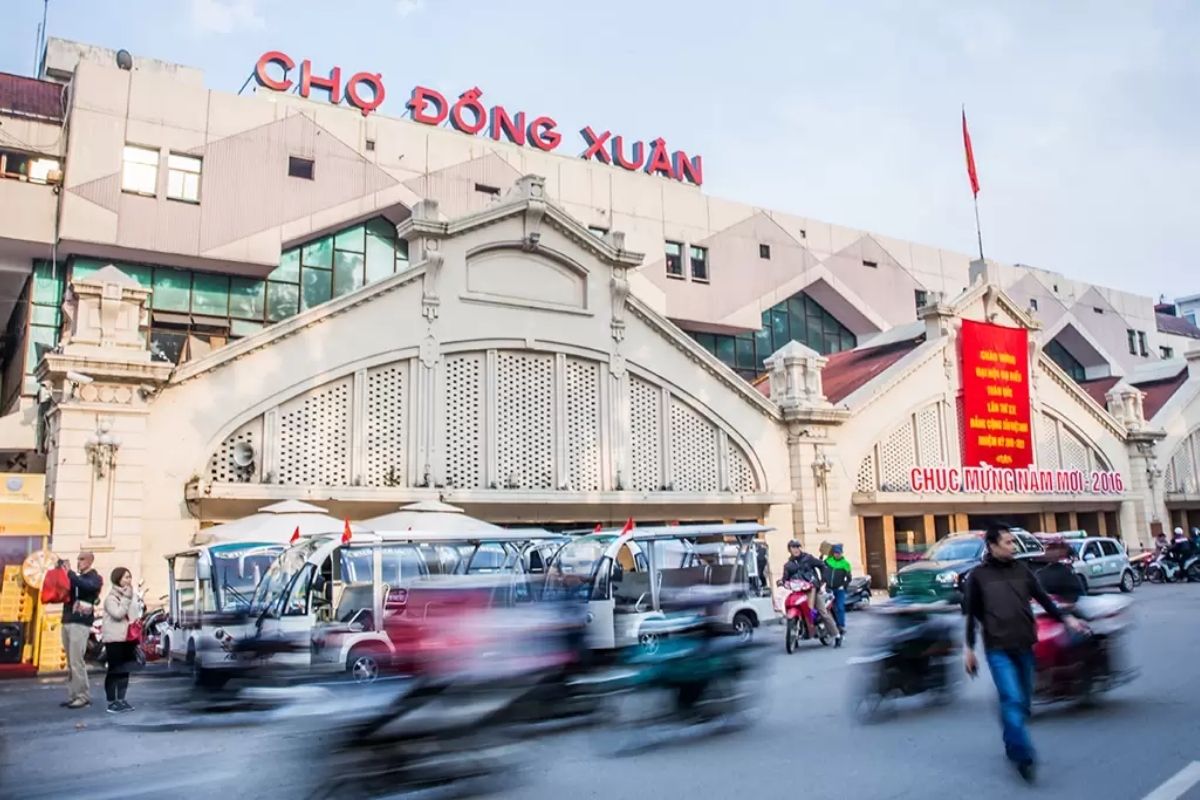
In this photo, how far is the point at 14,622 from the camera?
49.4 feet

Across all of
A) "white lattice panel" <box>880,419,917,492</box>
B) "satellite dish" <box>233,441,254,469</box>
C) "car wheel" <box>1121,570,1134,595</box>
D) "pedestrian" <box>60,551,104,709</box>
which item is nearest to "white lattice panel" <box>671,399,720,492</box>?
"white lattice panel" <box>880,419,917,492</box>

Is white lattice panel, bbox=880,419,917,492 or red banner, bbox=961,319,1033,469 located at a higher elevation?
red banner, bbox=961,319,1033,469

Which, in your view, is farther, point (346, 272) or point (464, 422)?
point (346, 272)

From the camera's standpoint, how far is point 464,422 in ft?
68.8

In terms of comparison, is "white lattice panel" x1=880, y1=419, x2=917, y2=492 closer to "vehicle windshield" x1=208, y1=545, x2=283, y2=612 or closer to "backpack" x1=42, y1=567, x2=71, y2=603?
"vehicle windshield" x1=208, y1=545, x2=283, y2=612

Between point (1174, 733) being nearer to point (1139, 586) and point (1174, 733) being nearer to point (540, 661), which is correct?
point (540, 661)

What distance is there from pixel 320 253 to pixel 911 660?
2552 centimetres

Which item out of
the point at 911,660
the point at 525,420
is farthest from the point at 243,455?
the point at 911,660

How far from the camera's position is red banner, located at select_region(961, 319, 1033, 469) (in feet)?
97.7

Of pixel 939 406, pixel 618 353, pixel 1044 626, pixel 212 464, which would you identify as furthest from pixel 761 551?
pixel 939 406

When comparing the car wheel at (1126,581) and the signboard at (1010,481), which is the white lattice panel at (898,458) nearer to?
the signboard at (1010,481)

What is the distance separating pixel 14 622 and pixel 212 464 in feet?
14.6

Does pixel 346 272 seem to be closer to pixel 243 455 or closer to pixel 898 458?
pixel 243 455

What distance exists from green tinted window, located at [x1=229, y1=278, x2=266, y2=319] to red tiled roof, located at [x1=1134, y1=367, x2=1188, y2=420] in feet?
112
